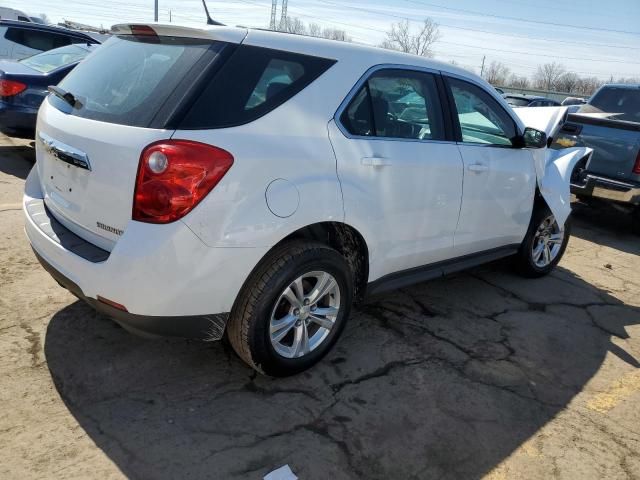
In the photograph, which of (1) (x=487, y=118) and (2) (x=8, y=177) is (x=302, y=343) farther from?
(2) (x=8, y=177)

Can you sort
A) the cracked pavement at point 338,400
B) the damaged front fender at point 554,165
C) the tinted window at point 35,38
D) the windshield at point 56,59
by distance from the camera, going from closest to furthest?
the cracked pavement at point 338,400 < the damaged front fender at point 554,165 < the windshield at point 56,59 < the tinted window at point 35,38

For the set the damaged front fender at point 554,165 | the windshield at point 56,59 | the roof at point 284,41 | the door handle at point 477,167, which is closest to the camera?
the roof at point 284,41

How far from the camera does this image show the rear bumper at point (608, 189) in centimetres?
674

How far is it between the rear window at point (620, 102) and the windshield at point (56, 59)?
26.4ft

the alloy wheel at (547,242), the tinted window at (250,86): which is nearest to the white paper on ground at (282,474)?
the tinted window at (250,86)

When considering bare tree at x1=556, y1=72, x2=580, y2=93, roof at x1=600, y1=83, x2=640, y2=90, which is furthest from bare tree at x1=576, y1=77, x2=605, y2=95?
roof at x1=600, y1=83, x2=640, y2=90

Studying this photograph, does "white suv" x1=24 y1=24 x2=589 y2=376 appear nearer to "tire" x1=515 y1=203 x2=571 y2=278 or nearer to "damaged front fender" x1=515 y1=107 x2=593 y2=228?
"damaged front fender" x1=515 y1=107 x2=593 y2=228

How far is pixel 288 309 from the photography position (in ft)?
9.73

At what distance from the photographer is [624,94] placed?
873cm

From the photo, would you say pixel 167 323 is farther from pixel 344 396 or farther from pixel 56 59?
pixel 56 59

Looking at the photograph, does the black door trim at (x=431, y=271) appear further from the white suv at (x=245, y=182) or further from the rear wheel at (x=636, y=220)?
the rear wheel at (x=636, y=220)

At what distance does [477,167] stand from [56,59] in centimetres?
627

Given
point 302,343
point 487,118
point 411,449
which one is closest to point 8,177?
point 302,343

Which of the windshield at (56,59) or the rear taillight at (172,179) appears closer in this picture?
the rear taillight at (172,179)
